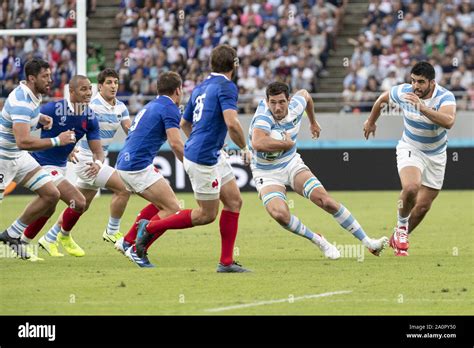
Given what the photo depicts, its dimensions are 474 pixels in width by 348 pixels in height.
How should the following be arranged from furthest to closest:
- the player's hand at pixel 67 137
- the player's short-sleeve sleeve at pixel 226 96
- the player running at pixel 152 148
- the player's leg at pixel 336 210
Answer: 1. the player's leg at pixel 336 210
2. the player's hand at pixel 67 137
3. the player running at pixel 152 148
4. the player's short-sleeve sleeve at pixel 226 96

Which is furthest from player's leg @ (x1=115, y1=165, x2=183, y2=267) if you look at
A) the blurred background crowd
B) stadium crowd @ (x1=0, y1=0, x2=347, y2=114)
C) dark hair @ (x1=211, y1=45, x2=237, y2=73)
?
stadium crowd @ (x1=0, y1=0, x2=347, y2=114)

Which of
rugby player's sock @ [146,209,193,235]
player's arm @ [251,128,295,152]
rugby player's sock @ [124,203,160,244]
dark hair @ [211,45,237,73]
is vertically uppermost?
dark hair @ [211,45,237,73]

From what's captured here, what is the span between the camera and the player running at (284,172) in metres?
12.6

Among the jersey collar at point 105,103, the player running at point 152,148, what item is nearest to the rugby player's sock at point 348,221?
the player running at point 152,148

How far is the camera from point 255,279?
11.2m

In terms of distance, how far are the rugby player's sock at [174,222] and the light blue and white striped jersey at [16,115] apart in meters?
1.97

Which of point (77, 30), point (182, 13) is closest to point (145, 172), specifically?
point (77, 30)

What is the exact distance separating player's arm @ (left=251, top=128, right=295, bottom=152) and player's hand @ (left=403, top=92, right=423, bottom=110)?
140cm

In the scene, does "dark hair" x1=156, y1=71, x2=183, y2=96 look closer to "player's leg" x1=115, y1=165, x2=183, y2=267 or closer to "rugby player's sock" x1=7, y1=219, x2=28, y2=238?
"player's leg" x1=115, y1=165, x2=183, y2=267

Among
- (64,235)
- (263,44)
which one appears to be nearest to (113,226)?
(64,235)

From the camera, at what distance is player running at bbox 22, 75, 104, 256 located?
13188mm

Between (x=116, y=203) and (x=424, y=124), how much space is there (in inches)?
158

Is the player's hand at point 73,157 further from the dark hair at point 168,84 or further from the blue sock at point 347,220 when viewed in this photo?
the blue sock at point 347,220
